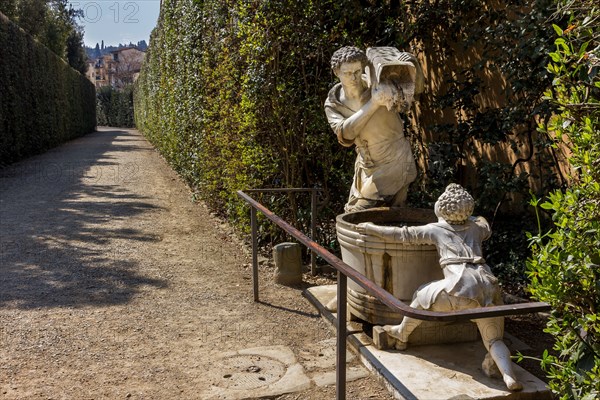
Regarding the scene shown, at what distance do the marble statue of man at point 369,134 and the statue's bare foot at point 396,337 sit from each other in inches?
37.9

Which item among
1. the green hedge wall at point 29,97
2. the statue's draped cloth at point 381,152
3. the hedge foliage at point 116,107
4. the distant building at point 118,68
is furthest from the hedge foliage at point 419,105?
the distant building at point 118,68

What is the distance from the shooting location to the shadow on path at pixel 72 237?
4.68m

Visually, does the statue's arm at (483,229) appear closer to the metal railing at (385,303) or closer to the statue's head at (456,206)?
the statue's head at (456,206)

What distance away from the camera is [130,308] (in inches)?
169

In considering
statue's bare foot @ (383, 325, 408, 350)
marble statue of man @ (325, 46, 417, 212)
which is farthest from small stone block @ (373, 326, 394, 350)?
marble statue of man @ (325, 46, 417, 212)

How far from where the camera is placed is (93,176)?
1241cm

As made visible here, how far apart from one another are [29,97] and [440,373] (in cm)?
1706

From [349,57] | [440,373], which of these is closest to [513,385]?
[440,373]

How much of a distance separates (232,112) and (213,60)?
1.63 m

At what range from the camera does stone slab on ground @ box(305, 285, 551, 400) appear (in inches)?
107

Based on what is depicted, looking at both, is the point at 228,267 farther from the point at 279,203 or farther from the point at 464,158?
the point at 464,158

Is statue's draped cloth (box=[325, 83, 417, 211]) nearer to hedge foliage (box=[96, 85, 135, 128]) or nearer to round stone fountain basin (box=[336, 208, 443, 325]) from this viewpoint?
round stone fountain basin (box=[336, 208, 443, 325])

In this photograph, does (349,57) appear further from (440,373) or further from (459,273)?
(440,373)

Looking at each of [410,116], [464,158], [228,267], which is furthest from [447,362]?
[410,116]
